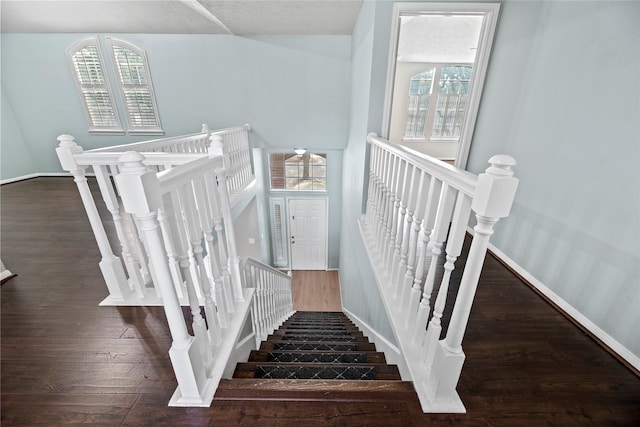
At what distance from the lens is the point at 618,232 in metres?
1.45

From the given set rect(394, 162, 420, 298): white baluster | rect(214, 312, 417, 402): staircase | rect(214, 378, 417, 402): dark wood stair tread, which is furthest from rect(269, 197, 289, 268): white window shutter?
rect(214, 378, 417, 402): dark wood stair tread

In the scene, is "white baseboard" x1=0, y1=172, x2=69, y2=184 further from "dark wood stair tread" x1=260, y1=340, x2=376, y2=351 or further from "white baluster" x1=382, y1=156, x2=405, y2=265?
"white baluster" x1=382, y1=156, x2=405, y2=265

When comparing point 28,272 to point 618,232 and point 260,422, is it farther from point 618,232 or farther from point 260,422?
point 618,232

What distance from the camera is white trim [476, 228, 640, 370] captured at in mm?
1389

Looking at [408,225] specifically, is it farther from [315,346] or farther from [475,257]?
[315,346]

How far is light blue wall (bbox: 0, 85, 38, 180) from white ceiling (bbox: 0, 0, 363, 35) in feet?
4.92

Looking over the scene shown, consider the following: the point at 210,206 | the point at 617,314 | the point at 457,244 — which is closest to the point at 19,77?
the point at 210,206

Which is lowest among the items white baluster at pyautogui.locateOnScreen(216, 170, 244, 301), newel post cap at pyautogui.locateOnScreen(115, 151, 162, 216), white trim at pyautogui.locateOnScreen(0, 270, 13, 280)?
white trim at pyautogui.locateOnScreen(0, 270, 13, 280)

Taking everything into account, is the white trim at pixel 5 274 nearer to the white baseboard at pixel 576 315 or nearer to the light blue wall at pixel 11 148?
the white baseboard at pixel 576 315

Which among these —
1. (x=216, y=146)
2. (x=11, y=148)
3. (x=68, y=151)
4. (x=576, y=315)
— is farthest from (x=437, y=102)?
(x=11, y=148)

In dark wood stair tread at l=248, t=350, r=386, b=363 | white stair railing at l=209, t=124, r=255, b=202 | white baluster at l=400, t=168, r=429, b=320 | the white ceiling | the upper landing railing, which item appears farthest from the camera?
white stair railing at l=209, t=124, r=255, b=202

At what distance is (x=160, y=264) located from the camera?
2.97 ft

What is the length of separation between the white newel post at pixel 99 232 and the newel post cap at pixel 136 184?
101 cm

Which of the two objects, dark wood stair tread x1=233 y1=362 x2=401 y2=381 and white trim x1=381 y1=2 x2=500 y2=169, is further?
white trim x1=381 y1=2 x2=500 y2=169
